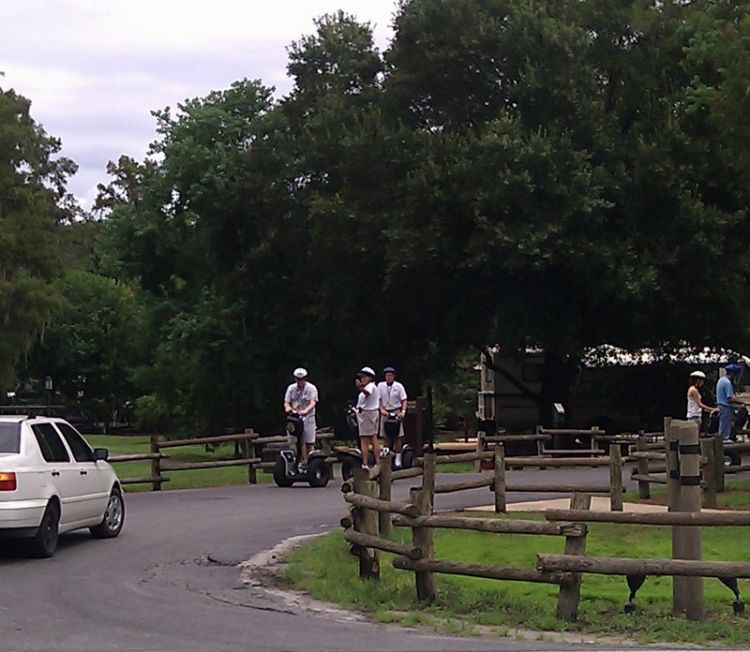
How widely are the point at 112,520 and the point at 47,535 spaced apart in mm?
2283

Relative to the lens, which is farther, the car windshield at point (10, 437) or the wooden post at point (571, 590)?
the car windshield at point (10, 437)

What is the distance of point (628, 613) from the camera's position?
1157 cm

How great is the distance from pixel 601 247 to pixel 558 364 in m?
8.42

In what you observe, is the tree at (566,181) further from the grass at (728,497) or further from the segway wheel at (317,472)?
the grass at (728,497)

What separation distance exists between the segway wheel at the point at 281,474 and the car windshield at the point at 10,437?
9.75m

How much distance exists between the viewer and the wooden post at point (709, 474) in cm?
1980

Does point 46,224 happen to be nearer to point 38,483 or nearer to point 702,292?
point 702,292

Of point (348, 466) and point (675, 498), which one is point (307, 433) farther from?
point (675, 498)

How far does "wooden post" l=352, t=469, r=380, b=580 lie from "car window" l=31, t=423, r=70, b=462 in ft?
13.0

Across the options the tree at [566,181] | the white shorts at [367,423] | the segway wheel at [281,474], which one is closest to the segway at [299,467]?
the segway wheel at [281,474]

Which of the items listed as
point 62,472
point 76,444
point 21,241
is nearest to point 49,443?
point 62,472

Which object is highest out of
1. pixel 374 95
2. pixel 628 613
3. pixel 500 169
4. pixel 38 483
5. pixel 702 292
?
pixel 374 95

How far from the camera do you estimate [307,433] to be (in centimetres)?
2473

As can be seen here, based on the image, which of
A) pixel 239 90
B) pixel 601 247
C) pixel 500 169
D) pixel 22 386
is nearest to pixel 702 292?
pixel 601 247
